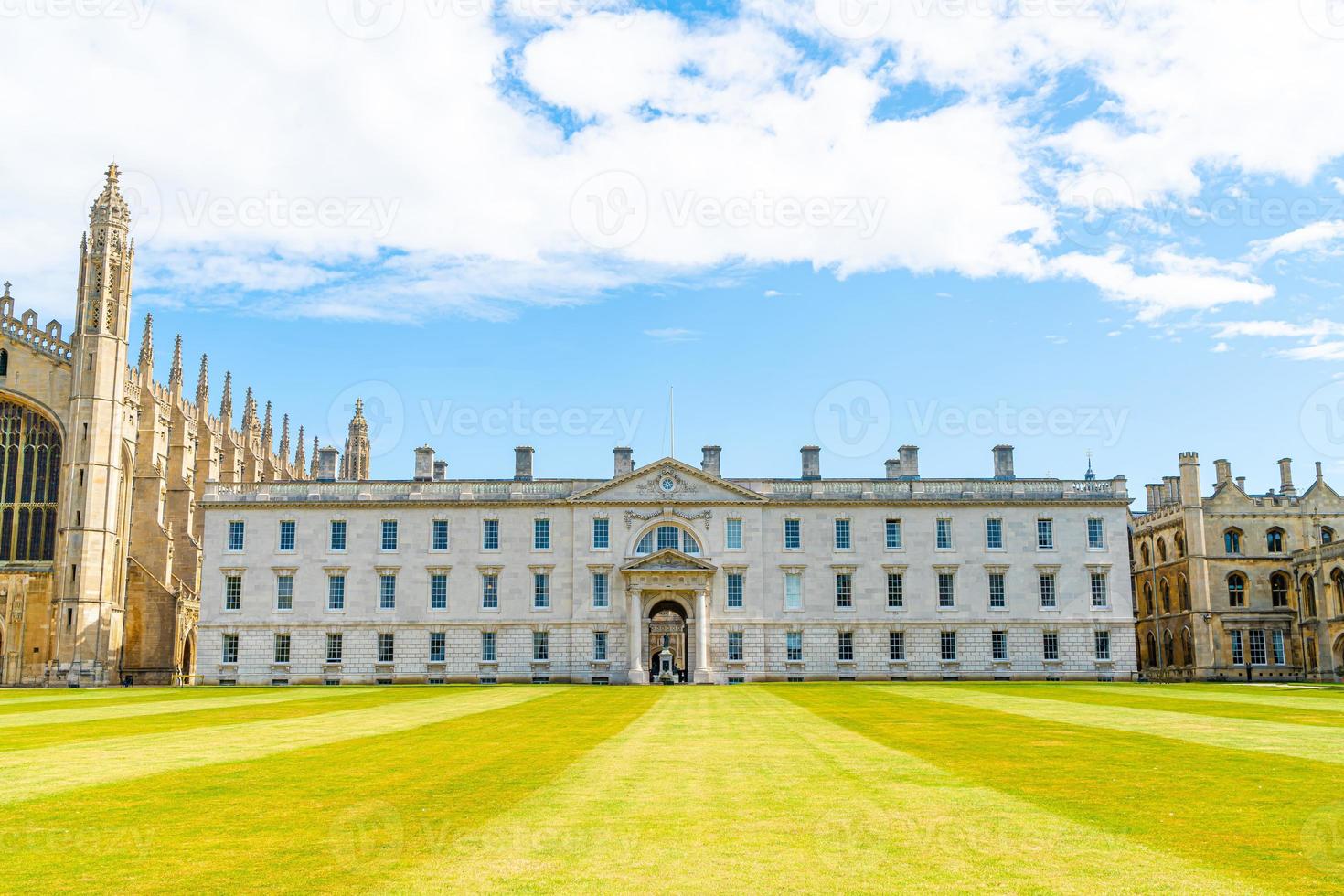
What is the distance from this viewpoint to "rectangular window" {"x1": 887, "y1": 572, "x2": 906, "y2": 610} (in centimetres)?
6272

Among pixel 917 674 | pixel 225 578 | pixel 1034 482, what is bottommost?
pixel 917 674

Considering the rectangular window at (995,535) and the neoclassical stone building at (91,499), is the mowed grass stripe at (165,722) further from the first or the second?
the rectangular window at (995,535)

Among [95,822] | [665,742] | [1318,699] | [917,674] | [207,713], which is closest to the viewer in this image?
[95,822]

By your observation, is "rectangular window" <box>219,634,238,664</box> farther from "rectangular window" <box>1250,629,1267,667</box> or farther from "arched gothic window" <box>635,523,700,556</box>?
"rectangular window" <box>1250,629,1267,667</box>

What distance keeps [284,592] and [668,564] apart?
67.3ft

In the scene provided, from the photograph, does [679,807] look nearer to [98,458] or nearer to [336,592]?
[336,592]

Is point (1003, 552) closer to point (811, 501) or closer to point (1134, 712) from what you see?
point (811, 501)

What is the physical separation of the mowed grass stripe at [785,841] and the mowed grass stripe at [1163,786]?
44 centimetres

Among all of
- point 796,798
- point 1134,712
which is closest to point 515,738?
point 796,798

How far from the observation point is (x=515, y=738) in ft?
68.2

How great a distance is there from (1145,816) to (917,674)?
51.7 metres

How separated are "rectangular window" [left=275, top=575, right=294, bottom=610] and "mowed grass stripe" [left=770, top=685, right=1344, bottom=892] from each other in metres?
46.2

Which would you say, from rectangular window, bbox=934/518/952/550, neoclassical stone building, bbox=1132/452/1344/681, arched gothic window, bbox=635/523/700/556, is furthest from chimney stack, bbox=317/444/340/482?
neoclassical stone building, bbox=1132/452/1344/681

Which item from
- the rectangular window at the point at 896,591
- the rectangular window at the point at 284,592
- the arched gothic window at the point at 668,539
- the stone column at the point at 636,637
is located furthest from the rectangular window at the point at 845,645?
the rectangular window at the point at 284,592
